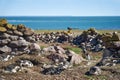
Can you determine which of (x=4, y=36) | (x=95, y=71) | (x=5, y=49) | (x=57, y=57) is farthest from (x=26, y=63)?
(x=4, y=36)

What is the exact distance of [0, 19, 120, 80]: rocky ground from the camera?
34656 millimetres

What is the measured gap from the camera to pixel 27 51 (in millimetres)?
46625

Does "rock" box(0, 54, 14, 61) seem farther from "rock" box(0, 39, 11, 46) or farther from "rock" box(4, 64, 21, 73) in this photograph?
"rock" box(4, 64, 21, 73)

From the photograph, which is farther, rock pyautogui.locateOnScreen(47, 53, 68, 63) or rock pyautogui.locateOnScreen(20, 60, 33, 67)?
rock pyautogui.locateOnScreen(47, 53, 68, 63)

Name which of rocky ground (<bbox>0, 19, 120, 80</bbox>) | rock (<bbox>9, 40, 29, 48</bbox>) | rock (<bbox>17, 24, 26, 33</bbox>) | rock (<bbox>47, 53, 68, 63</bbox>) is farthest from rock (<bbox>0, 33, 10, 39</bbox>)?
rock (<bbox>47, 53, 68, 63</bbox>)

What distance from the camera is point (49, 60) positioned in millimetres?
42844

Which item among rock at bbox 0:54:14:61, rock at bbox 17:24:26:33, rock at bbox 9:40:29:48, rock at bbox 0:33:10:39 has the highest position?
rock at bbox 17:24:26:33

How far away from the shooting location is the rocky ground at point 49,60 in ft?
114

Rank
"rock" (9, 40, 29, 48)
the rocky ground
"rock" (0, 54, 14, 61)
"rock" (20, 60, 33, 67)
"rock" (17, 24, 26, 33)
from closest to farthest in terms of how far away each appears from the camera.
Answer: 1. the rocky ground
2. "rock" (20, 60, 33, 67)
3. "rock" (0, 54, 14, 61)
4. "rock" (9, 40, 29, 48)
5. "rock" (17, 24, 26, 33)

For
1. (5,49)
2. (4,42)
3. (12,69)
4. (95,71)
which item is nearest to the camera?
(95,71)

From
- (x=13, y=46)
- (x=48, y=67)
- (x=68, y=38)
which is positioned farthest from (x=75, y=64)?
(x=68, y=38)

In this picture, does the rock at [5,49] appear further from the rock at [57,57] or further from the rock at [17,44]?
the rock at [57,57]

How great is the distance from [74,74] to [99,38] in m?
31.4

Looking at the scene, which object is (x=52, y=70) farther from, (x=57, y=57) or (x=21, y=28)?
(x=21, y=28)
